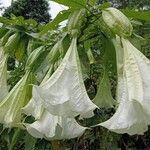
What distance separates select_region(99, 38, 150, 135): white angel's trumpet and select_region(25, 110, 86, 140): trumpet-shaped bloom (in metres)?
0.15

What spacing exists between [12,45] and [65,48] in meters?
0.27

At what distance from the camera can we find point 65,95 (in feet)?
3.59

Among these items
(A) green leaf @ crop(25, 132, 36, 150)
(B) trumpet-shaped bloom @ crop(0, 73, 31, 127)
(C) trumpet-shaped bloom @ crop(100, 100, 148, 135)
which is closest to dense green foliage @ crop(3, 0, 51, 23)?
(A) green leaf @ crop(25, 132, 36, 150)

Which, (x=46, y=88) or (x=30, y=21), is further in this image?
(x=30, y=21)

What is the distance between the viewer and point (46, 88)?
3.69 feet

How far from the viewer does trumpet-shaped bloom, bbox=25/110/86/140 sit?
1.23m

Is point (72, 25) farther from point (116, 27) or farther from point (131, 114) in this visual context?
point (131, 114)

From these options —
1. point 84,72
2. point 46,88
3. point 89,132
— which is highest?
point 46,88

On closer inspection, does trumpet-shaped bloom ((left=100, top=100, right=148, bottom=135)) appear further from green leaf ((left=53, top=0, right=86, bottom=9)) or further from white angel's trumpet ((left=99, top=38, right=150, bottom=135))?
green leaf ((left=53, top=0, right=86, bottom=9))

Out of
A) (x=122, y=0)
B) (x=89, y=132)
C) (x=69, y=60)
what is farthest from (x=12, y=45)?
(x=122, y=0)

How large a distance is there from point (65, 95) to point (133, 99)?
16 centimetres

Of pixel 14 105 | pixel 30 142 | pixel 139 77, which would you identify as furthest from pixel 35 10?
pixel 139 77

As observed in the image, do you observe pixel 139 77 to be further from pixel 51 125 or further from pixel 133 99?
pixel 51 125

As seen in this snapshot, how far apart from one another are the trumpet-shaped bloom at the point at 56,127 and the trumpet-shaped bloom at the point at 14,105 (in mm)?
93
